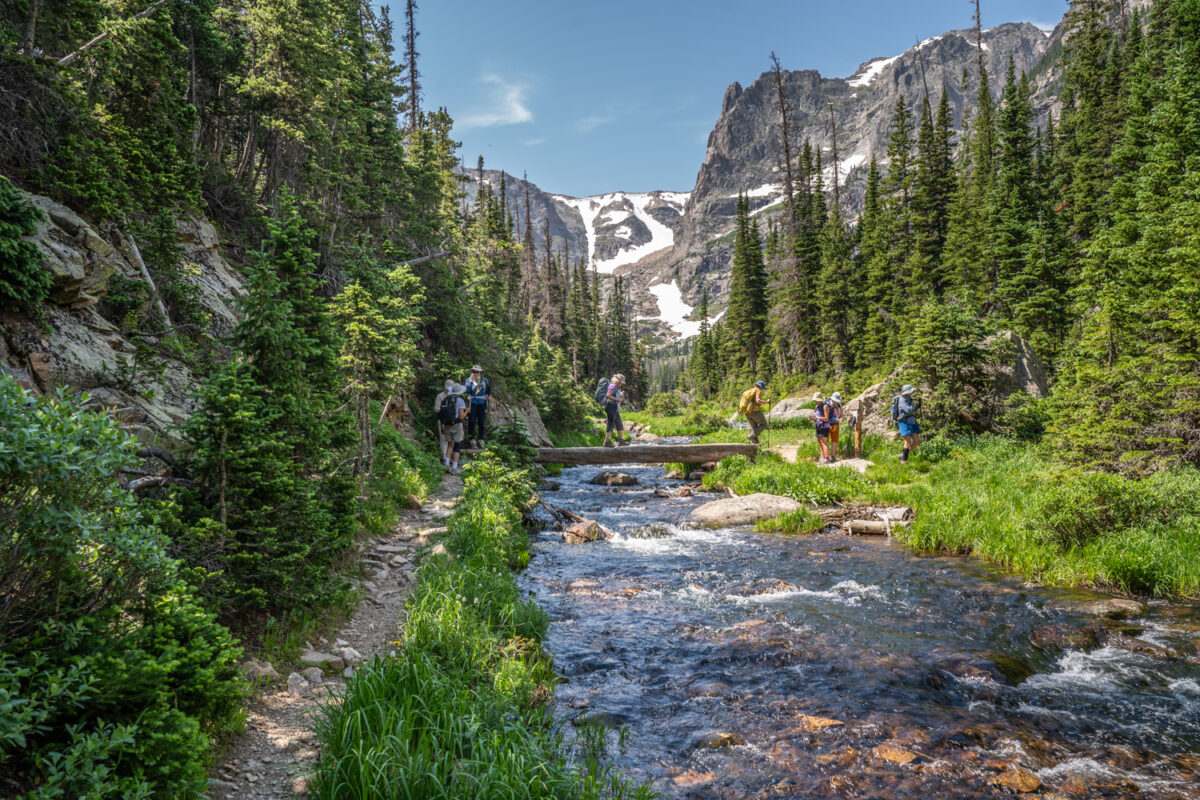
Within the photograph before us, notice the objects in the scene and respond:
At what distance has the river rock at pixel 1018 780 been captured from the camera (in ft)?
13.3

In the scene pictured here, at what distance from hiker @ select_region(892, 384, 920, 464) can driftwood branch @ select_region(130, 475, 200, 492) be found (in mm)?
15748

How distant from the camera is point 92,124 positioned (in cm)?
775

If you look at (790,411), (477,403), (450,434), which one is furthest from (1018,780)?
(790,411)

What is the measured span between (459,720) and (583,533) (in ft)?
25.0

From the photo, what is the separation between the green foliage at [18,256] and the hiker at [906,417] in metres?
17.0

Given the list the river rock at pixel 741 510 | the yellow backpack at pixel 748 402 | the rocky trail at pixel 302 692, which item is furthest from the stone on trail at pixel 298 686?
the yellow backpack at pixel 748 402

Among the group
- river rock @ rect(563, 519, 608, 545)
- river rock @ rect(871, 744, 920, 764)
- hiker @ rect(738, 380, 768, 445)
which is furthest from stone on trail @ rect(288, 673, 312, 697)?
hiker @ rect(738, 380, 768, 445)

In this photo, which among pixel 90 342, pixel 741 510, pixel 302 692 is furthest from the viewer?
pixel 741 510

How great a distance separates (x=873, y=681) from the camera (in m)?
5.60

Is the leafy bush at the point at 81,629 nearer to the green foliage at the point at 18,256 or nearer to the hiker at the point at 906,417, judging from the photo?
the green foliage at the point at 18,256

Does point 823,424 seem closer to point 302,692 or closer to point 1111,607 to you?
point 1111,607

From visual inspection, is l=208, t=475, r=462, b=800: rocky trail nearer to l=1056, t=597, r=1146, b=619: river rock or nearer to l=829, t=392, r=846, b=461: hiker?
l=1056, t=597, r=1146, b=619: river rock

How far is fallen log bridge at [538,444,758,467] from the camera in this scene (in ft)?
61.1

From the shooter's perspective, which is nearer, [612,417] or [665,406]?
[612,417]
